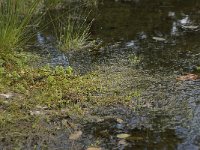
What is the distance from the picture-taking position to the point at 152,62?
3910 mm

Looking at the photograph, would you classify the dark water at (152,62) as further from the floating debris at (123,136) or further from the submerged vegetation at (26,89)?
the submerged vegetation at (26,89)

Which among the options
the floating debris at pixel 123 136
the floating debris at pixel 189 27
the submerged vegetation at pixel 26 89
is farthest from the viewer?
the floating debris at pixel 189 27

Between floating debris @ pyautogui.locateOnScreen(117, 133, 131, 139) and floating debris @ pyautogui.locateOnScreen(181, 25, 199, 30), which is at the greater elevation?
floating debris @ pyautogui.locateOnScreen(181, 25, 199, 30)

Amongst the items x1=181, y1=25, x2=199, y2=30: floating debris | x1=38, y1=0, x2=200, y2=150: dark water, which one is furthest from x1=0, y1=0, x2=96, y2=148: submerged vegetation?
x1=181, y1=25, x2=199, y2=30: floating debris

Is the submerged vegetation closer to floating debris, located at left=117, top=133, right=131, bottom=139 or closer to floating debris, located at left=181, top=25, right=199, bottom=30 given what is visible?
floating debris, located at left=117, top=133, right=131, bottom=139

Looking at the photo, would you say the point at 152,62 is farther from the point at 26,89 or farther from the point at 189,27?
the point at 189,27

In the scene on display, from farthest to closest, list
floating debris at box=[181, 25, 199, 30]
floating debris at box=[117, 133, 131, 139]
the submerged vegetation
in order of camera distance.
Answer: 1. floating debris at box=[181, 25, 199, 30]
2. the submerged vegetation
3. floating debris at box=[117, 133, 131, 139]

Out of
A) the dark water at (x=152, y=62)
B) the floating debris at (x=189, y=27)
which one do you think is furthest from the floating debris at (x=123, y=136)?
the floating debris at (x=189, y=27)

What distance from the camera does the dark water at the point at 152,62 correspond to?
8.36ft

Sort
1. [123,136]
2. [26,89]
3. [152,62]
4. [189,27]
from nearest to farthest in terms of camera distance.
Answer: [123,136] < [26,89] < [152,62] < [189,27]

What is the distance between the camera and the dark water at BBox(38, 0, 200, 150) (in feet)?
8.36

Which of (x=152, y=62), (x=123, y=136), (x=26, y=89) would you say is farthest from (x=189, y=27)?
(x=123, y=136)

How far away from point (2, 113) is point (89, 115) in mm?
583

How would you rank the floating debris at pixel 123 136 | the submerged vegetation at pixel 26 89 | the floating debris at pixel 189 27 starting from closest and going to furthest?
the floating debris at pixel 123 136 < the submerged vegetation at pixel 26 89 < the floating debris at pixel 189 27
